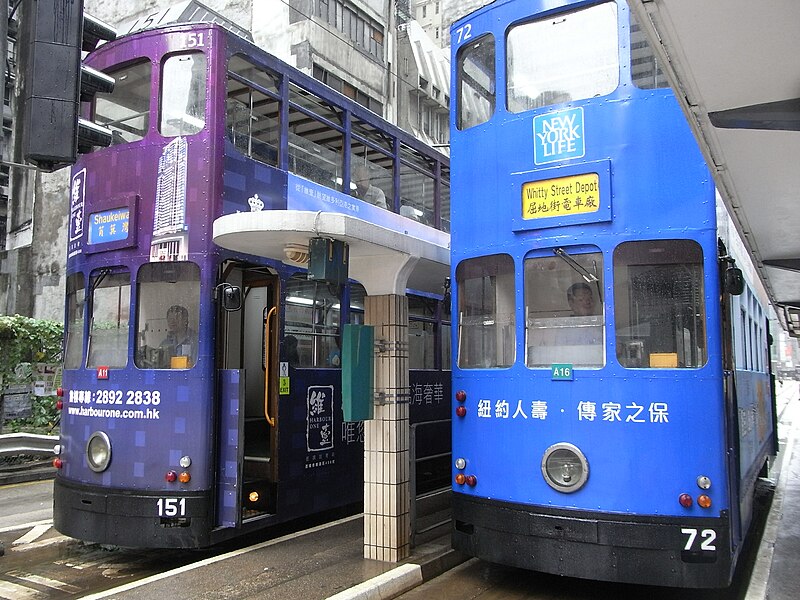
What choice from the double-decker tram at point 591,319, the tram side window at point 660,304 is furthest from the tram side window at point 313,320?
the tram side window at point 660,304

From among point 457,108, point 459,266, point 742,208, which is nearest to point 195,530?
point 459,266

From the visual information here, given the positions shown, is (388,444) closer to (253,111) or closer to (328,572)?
(328,572)

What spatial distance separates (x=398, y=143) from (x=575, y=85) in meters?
3.94

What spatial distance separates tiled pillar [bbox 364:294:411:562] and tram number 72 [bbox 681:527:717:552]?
227cm

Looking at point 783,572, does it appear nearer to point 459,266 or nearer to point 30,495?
point 459,266

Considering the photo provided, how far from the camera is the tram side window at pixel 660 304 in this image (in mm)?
5004

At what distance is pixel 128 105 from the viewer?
6.97 m

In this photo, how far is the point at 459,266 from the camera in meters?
6.04

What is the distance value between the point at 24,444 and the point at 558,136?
33.0ft

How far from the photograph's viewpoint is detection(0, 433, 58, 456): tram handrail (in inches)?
446

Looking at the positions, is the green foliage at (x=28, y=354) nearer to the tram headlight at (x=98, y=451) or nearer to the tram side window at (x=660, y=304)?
the tram headlight at (x=98, y=451)

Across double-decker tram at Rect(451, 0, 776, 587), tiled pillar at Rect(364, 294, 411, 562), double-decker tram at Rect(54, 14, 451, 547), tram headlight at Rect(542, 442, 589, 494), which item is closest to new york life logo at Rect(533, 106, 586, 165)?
double-decker tram at Rect(451, 0, 776, 587)

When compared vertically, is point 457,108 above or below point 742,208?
above

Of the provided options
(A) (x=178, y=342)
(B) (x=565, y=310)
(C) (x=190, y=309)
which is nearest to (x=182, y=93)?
(C) (x=190, y=309)
